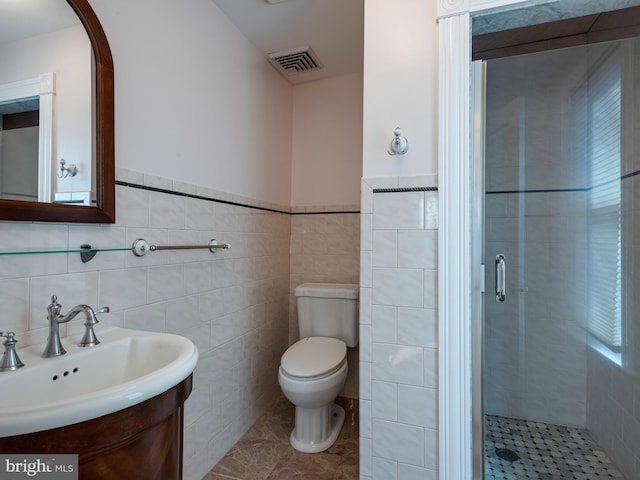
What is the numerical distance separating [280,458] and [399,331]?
1028mm

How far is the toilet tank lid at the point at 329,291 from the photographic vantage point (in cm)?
212

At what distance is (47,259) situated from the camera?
3.28 feet

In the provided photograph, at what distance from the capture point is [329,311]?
7.10 feet

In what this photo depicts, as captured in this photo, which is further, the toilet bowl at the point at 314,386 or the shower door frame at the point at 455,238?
the toilet bowl at the point at 314,386

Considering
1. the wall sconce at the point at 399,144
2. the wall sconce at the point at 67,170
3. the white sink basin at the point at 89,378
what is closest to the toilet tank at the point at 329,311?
the wall sconce at the point at 399,144

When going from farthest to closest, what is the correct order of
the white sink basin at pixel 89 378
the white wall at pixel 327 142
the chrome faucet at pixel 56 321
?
the white wall at pixel 327 142 < the chrome faucet at pixel 56 321 < the white sink basin at pixel 89 378

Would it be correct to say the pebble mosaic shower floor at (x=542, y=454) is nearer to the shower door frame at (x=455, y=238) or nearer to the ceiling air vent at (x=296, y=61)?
the shower door frame at (x=455, y=238)

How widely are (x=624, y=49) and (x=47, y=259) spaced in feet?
8.20

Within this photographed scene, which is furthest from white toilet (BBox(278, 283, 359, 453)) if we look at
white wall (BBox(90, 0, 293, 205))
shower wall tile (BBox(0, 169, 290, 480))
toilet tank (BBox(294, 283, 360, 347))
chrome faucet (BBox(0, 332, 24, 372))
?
chrome faucet (BBox(0, 332, 24, 372))

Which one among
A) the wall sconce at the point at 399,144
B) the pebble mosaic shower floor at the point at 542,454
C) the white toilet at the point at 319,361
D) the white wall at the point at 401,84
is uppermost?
the white wall at the point at 401,84

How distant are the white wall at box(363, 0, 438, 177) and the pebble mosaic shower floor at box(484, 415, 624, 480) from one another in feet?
4.00

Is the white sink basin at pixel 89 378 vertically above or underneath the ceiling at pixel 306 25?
underneath

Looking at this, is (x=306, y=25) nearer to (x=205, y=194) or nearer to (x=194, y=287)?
(x=205, y=194)

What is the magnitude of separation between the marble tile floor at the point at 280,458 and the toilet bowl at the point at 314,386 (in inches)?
2.2
